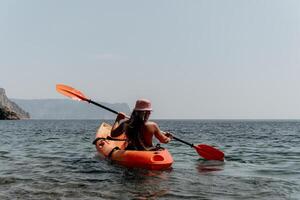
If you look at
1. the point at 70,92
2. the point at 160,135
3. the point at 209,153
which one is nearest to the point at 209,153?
the point at 209,153

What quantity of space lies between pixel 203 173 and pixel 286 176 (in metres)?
2.21

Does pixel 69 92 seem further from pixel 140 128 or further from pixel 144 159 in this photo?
pixel 144 159

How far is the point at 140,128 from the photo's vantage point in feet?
35.6

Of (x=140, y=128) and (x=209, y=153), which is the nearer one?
(x=140, y=128)

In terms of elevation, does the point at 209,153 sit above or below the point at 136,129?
below

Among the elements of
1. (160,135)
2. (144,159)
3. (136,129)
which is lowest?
(144,159)

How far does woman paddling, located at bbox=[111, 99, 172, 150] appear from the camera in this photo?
10461 mm

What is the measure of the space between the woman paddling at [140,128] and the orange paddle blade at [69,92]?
5.75 m

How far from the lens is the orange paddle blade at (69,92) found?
16.4 meters

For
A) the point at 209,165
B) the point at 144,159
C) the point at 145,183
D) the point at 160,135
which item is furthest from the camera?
the point at 209,165

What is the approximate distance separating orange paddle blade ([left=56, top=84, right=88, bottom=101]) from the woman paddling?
5.75 metres

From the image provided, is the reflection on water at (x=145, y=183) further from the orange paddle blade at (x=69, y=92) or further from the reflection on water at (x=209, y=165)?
the orange paddle blade at (x=69, y=92)

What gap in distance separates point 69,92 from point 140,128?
21.5ft

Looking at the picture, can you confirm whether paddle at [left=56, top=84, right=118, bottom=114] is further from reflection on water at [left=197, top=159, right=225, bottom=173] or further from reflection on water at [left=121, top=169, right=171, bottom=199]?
reflection on water at [left=121, top=169, right=171, bottom=199]
